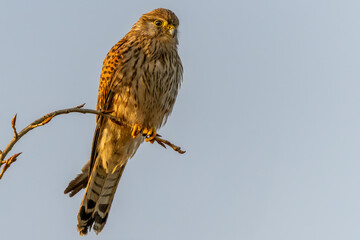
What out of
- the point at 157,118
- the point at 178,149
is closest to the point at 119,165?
the point at 157,118

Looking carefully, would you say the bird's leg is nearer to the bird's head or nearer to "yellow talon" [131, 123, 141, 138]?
"yellow talon" [131, 123, 141, 138]

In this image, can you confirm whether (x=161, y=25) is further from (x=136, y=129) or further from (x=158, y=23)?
(x=136, y=129)

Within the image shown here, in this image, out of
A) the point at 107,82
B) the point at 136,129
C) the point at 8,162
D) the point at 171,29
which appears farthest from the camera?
the point at 171,29

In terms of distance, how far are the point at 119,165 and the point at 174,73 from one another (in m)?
1.10

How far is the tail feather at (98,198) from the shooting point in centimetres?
567

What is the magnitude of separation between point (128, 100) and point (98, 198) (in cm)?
111

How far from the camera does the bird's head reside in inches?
222

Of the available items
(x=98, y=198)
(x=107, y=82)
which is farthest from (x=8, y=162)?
(x=98, y=198)

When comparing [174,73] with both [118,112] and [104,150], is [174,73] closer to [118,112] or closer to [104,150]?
[118,112]

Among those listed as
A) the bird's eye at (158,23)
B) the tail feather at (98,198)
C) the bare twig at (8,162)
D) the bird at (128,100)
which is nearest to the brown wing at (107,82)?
the bird at (128,100)

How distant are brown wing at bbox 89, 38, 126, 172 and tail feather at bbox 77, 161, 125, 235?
0.63 ft

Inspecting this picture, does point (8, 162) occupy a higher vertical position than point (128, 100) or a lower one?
lower

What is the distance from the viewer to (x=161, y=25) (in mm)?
5715

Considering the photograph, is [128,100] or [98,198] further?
[98,198]
